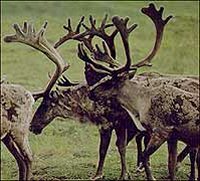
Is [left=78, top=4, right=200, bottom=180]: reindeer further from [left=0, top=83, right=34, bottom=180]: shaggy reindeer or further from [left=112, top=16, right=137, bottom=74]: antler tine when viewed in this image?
[left=0, top=83, right=34, bottom=180]: shaggy reindeer

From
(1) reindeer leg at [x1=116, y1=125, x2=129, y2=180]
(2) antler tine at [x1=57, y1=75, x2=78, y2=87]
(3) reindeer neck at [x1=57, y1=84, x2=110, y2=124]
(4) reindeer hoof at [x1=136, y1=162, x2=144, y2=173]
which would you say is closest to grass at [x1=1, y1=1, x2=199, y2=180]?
(4) reindeer hoof at [x1=136, y1=162, x2=144, y2=173]

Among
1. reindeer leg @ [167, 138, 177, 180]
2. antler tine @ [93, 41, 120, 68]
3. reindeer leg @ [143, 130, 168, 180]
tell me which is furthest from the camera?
antler tine @ [93, 41, 120, 68]

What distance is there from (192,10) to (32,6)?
664cm

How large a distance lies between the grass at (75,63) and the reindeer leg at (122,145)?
0.77ft

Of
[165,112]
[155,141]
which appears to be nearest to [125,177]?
[155,141]

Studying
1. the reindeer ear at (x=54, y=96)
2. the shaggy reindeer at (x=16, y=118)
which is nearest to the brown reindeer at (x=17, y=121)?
the shaggy reindeer at (x=16, y=118)

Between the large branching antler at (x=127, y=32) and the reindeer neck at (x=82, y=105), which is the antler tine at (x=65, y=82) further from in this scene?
the large branching antler at (x=127, y=32)

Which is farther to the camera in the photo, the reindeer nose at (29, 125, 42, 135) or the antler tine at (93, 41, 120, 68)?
the reindeer nose at (29, 125, 42, 135)

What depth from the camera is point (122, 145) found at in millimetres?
11484

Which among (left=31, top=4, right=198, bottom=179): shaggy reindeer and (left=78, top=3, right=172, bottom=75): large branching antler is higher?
(left=78, top=3, right=172, bottom=75): large branching antler

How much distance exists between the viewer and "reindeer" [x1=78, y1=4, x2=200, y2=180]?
1020 cm

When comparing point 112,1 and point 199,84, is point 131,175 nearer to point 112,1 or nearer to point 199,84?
point 199,84

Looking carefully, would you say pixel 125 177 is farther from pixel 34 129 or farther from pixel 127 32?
pixel 127 32

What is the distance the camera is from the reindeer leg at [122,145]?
11266mm
